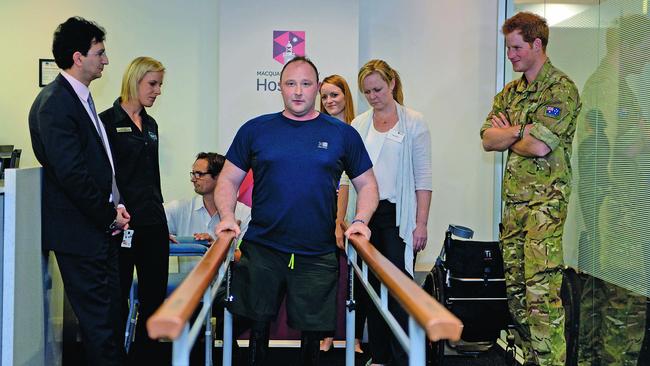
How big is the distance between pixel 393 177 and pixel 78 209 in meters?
1.56

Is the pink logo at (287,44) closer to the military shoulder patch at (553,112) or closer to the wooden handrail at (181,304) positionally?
the military shoulder patch at (553,112)

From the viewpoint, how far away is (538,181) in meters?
3.52

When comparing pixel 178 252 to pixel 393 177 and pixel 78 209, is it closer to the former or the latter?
pixel 78 209

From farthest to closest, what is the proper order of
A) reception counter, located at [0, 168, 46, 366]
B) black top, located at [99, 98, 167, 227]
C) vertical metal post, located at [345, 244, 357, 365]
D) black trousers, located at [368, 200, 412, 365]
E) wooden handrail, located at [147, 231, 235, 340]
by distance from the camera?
black trousers, located at [368, 200, 412, 365]
black top, located at [99, 98, 167, 227]
vertical metal post, located at [345, 244, 357, 365]
reception counter, located at [0, 168, 46, 366]
wooden handrail, located at [147, 231, 235, 340]

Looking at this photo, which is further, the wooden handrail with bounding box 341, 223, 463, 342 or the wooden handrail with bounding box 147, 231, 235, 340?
the wooden handrail with bounding box 341, 223, 463, 342

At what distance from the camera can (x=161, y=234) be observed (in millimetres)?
3830

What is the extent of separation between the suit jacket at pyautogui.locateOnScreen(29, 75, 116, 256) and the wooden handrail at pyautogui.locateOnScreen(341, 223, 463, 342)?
4.32 ft

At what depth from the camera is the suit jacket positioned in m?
3.07

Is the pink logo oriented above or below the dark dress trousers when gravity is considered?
above

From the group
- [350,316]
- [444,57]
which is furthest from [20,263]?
[444,57]

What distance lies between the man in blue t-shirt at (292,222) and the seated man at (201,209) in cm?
146

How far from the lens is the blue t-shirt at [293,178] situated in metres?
2.93

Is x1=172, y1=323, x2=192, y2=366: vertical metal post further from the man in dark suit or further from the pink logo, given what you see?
the pink logo

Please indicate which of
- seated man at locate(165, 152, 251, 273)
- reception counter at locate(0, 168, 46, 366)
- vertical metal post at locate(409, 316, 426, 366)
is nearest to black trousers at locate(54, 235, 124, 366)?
reception counter at locate(0, 168, 46, 366)
